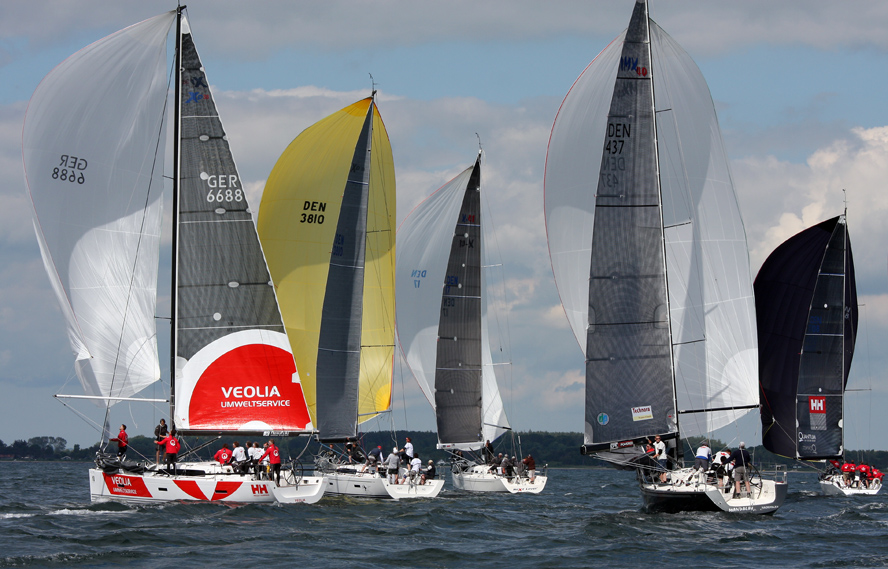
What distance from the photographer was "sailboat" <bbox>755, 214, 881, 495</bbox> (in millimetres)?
34406

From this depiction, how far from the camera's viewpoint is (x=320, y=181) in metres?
29.8

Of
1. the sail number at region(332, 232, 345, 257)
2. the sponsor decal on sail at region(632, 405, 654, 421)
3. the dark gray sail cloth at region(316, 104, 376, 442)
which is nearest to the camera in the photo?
the sponsor decal on sail at region(632, 405, 654, 421)

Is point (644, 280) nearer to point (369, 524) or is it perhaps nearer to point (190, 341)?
point (369, 524)

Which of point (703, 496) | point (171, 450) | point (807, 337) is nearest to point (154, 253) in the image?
point (171, 450)

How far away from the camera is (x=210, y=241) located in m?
23.6

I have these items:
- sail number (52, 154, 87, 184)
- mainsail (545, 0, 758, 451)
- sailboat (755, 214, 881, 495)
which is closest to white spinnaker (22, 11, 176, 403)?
sail number (52, 154, 87, 184)

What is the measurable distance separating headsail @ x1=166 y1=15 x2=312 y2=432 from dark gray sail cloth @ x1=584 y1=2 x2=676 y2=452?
703 centimetres

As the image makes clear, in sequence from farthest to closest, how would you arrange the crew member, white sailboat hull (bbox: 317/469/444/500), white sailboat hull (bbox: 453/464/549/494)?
white sailboat hull (bbox: 453/464/549/494), white sailboat hull (bbox: 317/469/444/500), the crew member

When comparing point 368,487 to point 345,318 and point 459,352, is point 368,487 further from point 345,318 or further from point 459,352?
point 459,352

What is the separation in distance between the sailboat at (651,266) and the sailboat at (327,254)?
6.94m

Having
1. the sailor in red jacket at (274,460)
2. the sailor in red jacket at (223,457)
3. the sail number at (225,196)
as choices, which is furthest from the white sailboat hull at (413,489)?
the sail number at (225,196)

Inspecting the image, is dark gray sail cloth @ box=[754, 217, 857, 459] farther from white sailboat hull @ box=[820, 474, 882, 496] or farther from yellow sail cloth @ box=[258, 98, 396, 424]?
yellow sail cloth @ box=[258, 98, 396, 424]

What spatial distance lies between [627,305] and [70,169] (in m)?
12.6

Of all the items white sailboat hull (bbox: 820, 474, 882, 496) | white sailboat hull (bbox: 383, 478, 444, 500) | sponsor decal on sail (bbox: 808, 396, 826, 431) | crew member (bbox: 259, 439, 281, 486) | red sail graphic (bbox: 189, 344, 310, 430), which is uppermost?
red sail graphic (bbox: 189, 344, 310, 430)
